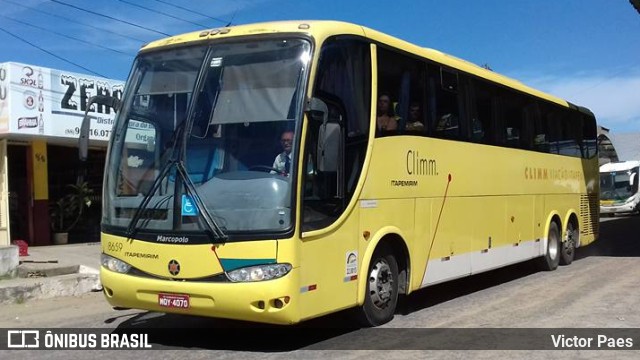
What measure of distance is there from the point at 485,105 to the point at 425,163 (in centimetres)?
248

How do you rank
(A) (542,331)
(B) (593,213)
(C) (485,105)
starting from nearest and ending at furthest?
(A) (542,331) < (C) (485,105) < (B) (593,213)

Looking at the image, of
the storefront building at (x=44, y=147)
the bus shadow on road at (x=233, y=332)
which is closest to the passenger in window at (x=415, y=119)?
the bus shadow on road at (x=233, y=332)

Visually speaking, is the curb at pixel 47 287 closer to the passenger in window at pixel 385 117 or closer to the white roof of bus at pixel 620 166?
the passenger in window at pixel 385 117

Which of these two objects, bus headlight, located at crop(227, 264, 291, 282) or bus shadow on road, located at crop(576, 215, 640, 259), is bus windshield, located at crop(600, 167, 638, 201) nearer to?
bus shadow on road, located at crop(576, 215, 640, 259)

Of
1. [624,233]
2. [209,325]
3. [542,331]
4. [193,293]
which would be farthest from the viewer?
[624,233]

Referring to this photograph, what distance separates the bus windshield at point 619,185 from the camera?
34969 mm

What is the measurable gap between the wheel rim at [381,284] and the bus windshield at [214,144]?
1.87m

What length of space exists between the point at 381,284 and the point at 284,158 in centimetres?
231

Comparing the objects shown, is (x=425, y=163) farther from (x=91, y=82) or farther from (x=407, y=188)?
(x=91, y=82)

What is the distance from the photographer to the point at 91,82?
52.7 ft

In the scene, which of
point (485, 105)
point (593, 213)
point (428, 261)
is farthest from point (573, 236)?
point (428, 261)

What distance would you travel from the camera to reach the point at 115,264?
6742mm

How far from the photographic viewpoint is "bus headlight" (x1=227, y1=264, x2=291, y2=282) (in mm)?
5977

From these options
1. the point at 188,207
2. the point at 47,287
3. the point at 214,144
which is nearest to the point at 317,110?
the point at 214,144
